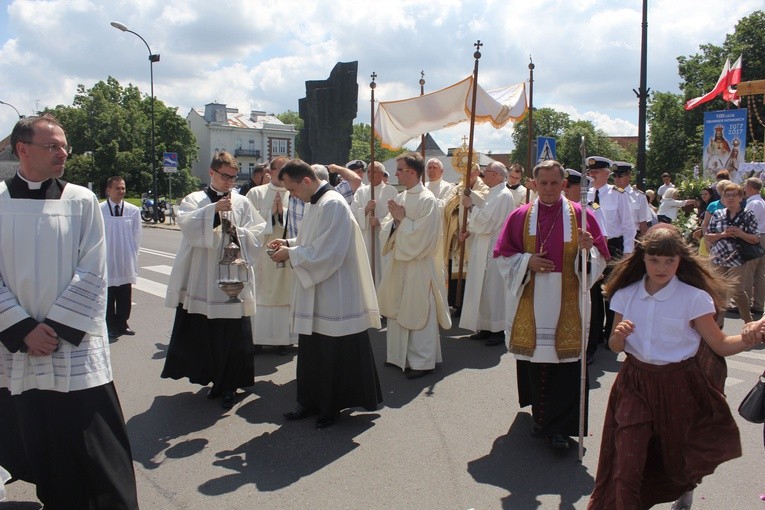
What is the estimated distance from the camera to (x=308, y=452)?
457cm

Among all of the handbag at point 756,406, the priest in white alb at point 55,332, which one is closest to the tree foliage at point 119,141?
the priest in white alb at point 55,332

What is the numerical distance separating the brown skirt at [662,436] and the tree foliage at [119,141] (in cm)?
5381

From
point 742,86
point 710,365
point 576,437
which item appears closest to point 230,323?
point 576,437

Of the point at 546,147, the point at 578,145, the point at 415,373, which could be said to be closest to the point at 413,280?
the point at 415,373

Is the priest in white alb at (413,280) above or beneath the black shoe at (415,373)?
above

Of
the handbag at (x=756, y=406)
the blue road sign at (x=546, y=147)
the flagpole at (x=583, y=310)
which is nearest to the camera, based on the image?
the handbag at (x=756, y=406)

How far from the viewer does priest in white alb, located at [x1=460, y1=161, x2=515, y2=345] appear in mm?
7508

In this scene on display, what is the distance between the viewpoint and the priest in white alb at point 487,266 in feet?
24.6

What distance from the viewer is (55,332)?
10.3 ft

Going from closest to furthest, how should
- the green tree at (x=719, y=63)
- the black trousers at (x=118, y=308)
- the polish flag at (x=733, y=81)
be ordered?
the black trousers at (x=118, y=308)
the polish flag at (x=733, y=81)
the green tree at (x=719, y=63)

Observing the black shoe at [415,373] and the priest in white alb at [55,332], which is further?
the black shoe at [415,373]

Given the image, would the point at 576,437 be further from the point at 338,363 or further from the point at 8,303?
the point at 8,303

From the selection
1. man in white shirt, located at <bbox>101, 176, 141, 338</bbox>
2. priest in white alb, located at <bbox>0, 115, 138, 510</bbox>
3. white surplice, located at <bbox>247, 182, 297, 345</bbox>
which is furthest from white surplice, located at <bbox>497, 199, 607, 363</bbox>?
man in white shirt, located at <bbox>101, 176, 141, 338</bbox>

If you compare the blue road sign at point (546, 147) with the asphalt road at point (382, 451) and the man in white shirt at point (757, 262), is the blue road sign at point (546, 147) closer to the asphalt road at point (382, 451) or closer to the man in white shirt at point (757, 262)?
the man in white shirt at point (757, 262)
